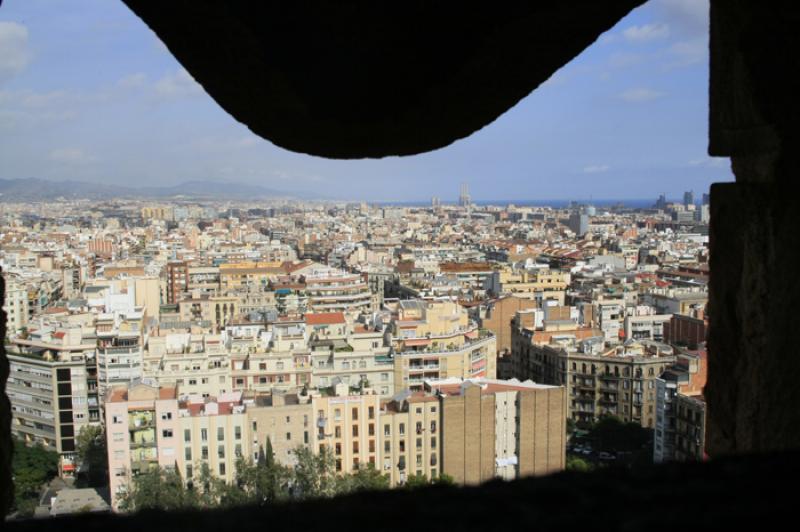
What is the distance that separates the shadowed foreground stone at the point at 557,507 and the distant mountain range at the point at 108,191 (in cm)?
12065

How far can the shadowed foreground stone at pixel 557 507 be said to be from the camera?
23.1 inches

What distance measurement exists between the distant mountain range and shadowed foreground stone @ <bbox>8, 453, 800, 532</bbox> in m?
121

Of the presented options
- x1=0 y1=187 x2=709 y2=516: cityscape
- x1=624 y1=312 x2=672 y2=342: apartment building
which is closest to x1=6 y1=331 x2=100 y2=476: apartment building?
x1=0 y1=187 x2=709 y2=516: cityscape

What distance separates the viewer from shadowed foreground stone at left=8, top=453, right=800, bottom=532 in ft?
1.93

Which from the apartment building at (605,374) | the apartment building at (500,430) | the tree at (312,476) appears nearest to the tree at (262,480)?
the tree at (312,476)

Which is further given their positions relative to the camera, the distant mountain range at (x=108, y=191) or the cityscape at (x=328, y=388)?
the distant mountain range at (x=108, y=191)

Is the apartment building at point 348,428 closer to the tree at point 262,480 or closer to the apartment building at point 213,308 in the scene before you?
the tree at point 262,480

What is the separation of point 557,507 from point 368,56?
0.73m

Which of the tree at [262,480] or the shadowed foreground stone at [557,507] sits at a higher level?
the shadowed foreground stone at [557,507]

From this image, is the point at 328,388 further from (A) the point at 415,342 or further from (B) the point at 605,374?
(B) the point at 605,374

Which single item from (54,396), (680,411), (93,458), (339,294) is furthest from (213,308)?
(680,411)

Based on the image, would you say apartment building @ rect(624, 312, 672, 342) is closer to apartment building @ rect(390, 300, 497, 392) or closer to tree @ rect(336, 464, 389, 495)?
apartment building @ rect(390, 300, 497, 392)

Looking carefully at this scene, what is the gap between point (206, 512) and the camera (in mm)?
671

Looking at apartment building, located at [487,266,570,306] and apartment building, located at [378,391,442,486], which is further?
apartment building, located at [487,266,570,306]
